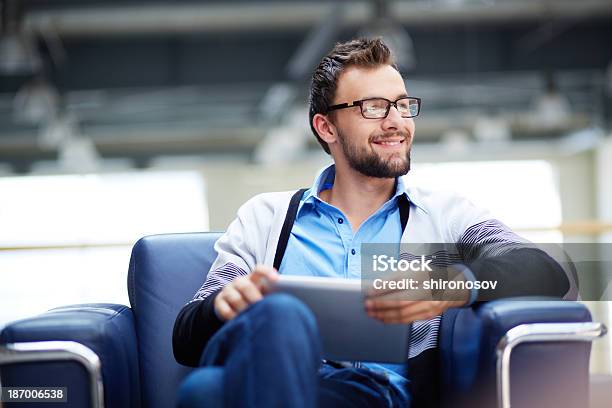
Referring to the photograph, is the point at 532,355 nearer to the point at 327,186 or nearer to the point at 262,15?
the point at 327,186

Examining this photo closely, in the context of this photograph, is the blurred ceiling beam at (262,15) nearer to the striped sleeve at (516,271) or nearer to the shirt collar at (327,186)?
the shirt collar at (327,186)

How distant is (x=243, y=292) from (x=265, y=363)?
0.79 feet

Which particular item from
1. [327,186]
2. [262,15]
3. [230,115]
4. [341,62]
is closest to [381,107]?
[341,62]

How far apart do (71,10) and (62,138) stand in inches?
97.0

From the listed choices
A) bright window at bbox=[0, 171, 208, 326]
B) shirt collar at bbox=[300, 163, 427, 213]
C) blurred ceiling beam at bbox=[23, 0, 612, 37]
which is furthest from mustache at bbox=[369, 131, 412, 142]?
bright window at bbox=[0, 171, 208, 326]

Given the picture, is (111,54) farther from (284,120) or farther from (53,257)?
(53,257)

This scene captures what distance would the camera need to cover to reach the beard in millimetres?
1910

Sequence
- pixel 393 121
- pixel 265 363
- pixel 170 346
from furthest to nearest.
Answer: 1. pixel 170 346
2. pixel 393 121
3. pixel 265 363

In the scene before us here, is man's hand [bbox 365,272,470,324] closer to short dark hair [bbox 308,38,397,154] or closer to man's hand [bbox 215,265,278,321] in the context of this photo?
man's hand [bbox 215,265,278,321]

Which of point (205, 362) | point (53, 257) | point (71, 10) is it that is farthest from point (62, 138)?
point (205, 362)

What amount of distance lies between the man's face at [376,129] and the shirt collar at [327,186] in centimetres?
6

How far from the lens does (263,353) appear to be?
131 centimetres

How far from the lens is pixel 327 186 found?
2.08m

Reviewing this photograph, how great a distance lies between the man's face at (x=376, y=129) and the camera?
191cm
